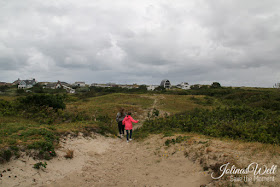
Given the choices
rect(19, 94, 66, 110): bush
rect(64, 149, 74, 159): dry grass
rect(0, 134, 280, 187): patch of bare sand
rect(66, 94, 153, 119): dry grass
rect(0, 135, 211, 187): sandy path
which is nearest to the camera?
rect(0, 134, 280, 187): patch of bare sand

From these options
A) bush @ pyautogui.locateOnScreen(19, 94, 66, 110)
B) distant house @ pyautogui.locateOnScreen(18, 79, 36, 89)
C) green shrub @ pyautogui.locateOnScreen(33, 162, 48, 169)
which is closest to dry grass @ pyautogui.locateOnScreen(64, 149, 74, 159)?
green shrub @ pyautogui.locateOnScreen(33, 162, 48, 169)

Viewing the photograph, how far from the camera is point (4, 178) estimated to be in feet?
16.4

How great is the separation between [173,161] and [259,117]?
9895 mm

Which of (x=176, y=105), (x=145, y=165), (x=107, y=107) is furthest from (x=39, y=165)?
(x=176, y=105)

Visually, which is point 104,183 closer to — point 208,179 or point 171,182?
point 171,182

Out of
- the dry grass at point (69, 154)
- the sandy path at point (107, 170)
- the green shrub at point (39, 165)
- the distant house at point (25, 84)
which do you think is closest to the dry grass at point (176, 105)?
the sandy path at point (107, 170)

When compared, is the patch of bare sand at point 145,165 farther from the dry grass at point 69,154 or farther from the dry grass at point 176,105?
the dry grass at point 176,105

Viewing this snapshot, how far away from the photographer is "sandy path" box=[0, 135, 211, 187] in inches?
217

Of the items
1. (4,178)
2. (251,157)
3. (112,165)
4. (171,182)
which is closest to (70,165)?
(112,165)

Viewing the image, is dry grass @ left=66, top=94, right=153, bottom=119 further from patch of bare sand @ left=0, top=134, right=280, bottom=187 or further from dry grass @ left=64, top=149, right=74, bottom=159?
dry grass @ left=64, top=149, right=74, bottom=159

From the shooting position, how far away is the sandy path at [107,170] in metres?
5.52

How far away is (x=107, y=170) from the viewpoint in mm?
7109

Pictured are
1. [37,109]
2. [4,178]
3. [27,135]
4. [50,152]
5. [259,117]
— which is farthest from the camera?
[37,109]

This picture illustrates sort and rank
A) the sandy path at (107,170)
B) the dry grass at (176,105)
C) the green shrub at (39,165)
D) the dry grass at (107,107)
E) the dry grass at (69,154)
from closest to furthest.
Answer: the sandy path at (107,170) → the green shrub at (39,165) → the dry grass at (69,154) → the dry grass at (107,107) → the dry grass at (176,105)
